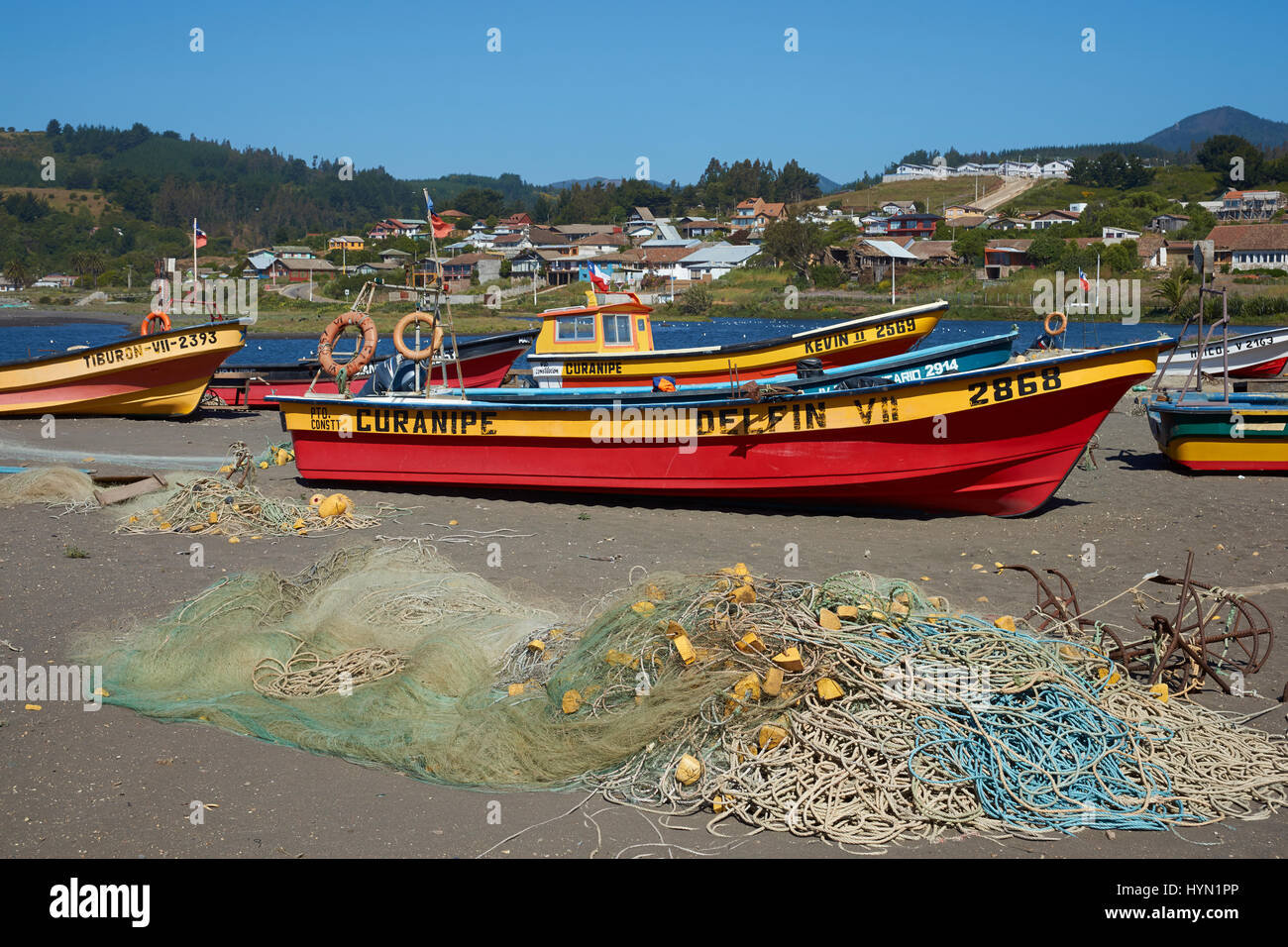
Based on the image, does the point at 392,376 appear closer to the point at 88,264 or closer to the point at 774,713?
the point at 774,713

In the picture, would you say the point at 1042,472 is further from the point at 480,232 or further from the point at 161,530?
the point at 480,232

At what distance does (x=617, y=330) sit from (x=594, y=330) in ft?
1.38

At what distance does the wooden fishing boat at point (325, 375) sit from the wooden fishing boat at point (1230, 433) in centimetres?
1215

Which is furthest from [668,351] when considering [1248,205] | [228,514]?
[1248,205]

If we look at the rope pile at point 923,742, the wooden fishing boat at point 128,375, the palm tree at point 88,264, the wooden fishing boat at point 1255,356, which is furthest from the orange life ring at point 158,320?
the palm tree at point 88,264

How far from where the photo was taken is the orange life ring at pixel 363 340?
45.3ft

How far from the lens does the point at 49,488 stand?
12164 millimetres

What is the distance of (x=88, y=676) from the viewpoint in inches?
265

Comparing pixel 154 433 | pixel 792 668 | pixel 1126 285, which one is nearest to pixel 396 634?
pixel 792 668

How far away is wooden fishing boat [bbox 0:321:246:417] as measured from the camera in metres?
19.7

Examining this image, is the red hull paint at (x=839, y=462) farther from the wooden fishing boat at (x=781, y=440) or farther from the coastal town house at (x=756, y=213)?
the coastal town house at (x=756, y=213)

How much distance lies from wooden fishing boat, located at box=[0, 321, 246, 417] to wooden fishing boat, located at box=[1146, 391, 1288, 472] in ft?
50.3

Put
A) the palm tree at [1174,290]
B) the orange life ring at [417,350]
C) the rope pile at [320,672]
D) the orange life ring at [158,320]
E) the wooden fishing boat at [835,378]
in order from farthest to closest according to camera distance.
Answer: the palm tree at [1174,290] < the orange life ring at [158,320] < the orange life ring at [417,350] < the wooden fishing boat at [835,378] < the rope pile at [320,672]
